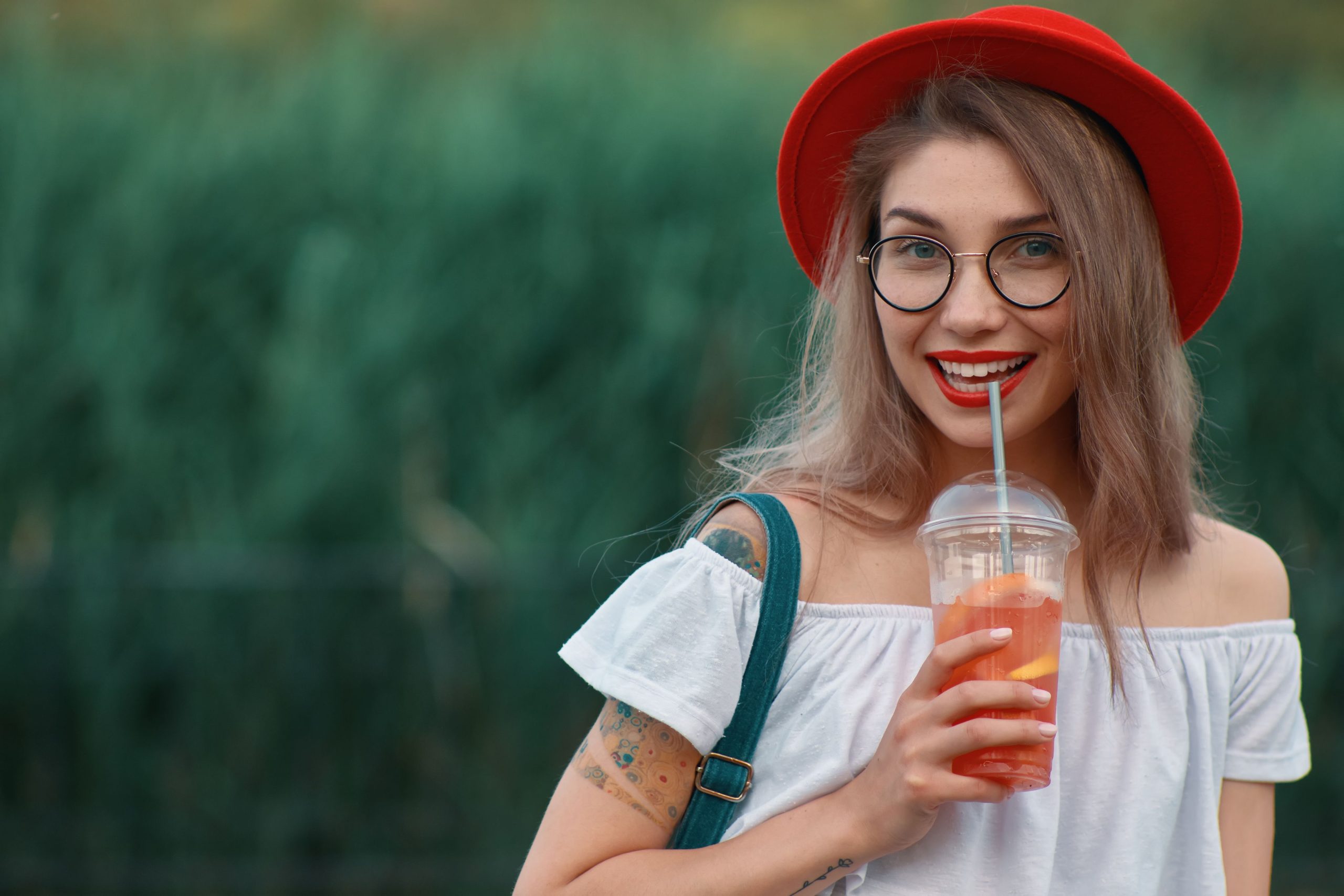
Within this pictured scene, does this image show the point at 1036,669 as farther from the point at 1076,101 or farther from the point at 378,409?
the point at 378,409

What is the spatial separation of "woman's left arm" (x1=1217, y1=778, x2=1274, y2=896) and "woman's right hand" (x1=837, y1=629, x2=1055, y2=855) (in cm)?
50

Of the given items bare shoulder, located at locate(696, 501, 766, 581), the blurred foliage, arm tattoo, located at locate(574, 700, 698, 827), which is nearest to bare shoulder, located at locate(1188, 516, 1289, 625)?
bare shoulder, located at locate(696, 501, 766, 581)

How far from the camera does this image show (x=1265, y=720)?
173 centimetres

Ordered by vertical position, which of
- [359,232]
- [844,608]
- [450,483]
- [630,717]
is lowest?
[630,717]

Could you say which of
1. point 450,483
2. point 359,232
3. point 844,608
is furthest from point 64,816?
point 844,608

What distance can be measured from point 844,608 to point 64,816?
3432mm

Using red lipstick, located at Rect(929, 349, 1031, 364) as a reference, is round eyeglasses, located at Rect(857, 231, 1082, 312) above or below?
above

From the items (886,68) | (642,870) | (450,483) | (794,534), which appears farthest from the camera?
(450,483)

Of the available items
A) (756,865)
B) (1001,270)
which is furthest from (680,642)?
(1001,270)

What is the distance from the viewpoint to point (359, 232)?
4.83 meters

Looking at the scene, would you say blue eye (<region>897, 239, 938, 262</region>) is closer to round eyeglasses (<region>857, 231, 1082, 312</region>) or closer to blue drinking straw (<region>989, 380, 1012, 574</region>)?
round eyeglasses (<region>857, 231, 1082, 312</region>)

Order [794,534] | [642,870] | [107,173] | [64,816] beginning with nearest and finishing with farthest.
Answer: [642,870], [794,534], [64,816], [107,173]

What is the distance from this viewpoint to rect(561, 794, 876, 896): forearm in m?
1.43

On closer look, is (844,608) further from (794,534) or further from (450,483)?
(450,483)
